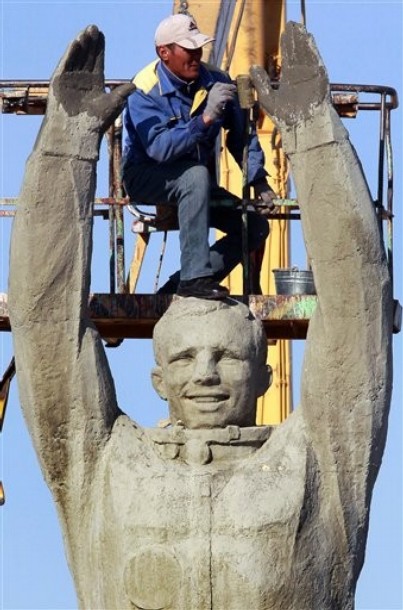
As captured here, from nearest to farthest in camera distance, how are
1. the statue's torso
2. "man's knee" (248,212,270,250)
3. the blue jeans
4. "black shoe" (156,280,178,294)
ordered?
the statue's torso < the blue jeans < "black shoe" (156,280,178,294) < "man's knee" (248,212,270,250)

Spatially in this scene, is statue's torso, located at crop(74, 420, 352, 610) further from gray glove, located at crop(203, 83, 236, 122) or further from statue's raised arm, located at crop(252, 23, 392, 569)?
gray glove, located at crop(203, 83, 236, 122)

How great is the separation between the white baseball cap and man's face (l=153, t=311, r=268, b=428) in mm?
2264

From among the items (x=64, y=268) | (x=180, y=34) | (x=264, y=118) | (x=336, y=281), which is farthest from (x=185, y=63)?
(x=264, y=118)

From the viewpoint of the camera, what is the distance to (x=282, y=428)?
27.4m

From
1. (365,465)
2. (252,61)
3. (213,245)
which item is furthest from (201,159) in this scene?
(252,61)

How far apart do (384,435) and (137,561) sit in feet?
6.07

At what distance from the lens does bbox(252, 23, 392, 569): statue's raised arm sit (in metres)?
26.9

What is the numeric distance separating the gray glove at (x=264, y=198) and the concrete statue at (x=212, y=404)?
1.27m

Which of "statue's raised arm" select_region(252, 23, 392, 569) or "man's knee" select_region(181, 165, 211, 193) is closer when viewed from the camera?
"statue's raised arm" select_region(252, 23, 392, 569)

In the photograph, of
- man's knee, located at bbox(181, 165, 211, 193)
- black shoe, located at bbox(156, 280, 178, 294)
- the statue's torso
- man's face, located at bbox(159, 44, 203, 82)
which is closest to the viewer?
the statue's torso

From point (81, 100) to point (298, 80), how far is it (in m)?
1.43

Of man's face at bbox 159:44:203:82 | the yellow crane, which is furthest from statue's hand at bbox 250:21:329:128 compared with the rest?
the yellow crane

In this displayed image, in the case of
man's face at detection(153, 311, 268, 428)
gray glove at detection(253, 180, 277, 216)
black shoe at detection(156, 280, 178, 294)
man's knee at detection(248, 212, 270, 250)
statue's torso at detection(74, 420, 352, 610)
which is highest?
gray glove at detection(253, 180, 277, 216)

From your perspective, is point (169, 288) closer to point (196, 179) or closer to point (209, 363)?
point (196, 179)
